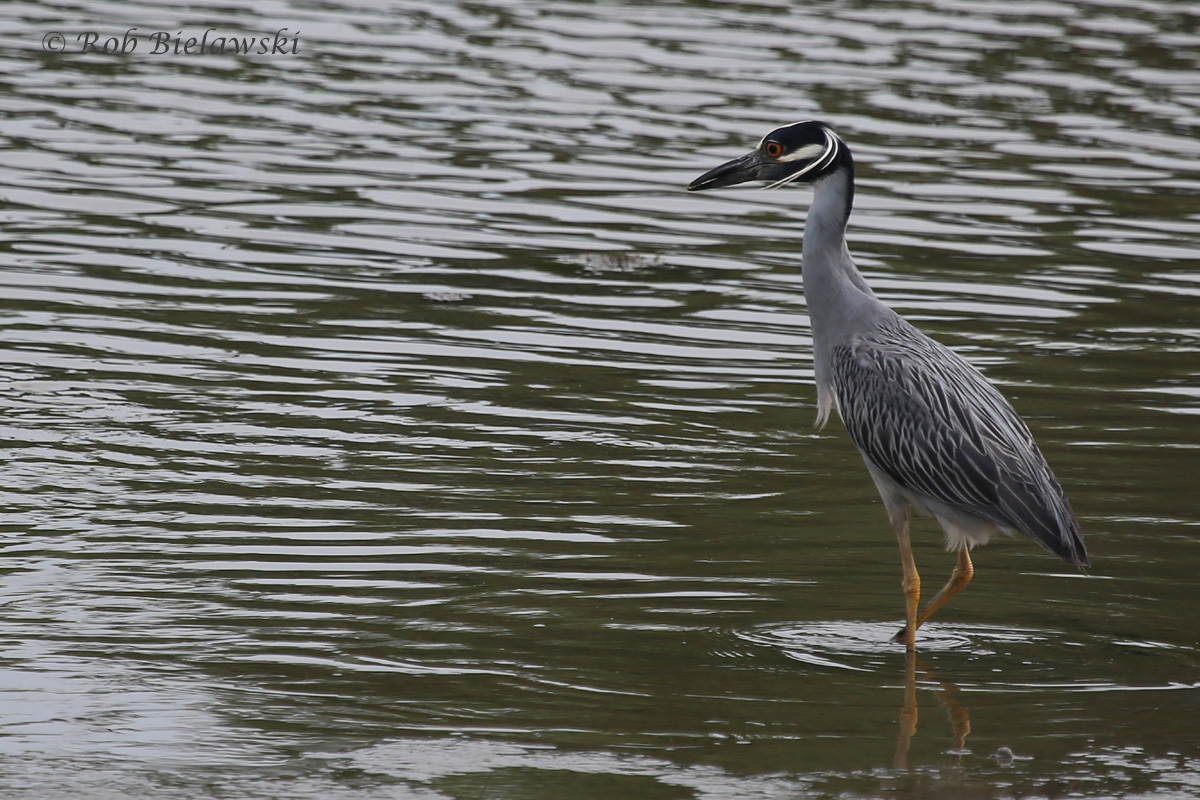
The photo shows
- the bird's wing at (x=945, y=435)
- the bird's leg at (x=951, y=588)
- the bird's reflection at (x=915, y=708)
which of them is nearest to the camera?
the bird's reflection at (x=915, y=708)

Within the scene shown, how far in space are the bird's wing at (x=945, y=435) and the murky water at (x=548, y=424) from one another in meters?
0.52

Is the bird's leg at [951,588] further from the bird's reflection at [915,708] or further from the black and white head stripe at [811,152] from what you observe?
the black and white head stripe at [811,152]

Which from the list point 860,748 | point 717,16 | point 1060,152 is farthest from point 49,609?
point 717,16

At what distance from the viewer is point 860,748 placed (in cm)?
588

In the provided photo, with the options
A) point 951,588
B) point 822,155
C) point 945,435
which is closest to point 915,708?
point 951,588

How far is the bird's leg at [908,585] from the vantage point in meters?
6.75

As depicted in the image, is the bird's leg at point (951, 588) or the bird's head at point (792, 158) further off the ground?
the bird's head at point (792, 158)

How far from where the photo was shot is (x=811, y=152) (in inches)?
307

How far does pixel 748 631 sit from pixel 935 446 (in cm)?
103

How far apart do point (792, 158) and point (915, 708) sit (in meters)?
2.67

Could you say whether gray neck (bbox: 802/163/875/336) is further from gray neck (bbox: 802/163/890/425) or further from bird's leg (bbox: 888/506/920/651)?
bird's leg (bbox: 888/506/920/651)

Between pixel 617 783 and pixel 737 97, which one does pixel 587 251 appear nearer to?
pixel 737 97

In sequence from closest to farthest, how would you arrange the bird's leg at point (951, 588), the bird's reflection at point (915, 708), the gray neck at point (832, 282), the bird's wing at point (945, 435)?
the bird's reflection at point (915, 708) < the bird's wing at point (945, 435) < the bird's leg at point (951, 588) < the gray neck at point (832, 282)

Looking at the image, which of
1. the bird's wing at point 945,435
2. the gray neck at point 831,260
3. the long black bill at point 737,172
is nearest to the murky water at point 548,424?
the bird's wing at point 945,435
